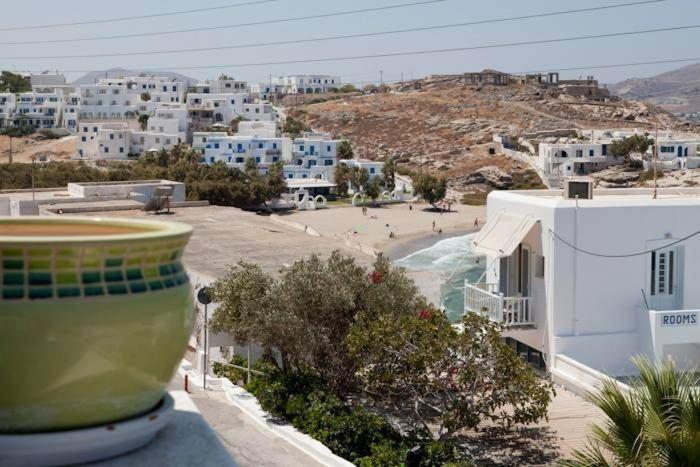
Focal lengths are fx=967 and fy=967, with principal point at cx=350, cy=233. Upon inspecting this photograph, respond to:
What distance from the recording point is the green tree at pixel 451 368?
12.9m

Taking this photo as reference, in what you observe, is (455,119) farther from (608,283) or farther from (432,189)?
(608,283)

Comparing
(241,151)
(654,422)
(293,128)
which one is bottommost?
(654,422)

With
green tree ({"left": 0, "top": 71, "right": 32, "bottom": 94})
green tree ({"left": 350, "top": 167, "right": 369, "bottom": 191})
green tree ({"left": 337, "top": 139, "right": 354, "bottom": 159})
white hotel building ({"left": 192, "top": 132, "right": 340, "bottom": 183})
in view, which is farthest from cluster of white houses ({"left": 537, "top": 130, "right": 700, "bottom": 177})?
green tree ({"left": 0, "top": 71, "right": 32, "bottom": 94})

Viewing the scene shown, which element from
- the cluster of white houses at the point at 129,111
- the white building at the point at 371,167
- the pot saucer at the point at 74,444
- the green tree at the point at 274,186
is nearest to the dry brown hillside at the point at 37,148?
the cluster of white houses at the point at 129,111

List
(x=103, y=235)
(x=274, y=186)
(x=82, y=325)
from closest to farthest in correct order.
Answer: (x=82, y=325), (x=103, y=235), (x=274, y=186)

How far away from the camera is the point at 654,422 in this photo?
718 centimetres

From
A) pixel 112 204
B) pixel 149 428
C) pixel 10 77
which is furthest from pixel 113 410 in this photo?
pixel 10 77

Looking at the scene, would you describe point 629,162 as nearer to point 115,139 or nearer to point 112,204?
point 115,139

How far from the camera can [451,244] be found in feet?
200

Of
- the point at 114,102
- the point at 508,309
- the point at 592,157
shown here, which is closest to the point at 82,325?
the point at 508,309

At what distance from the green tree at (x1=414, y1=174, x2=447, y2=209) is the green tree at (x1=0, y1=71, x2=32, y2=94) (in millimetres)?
80723

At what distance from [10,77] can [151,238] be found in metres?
148

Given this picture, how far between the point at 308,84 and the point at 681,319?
17597cm

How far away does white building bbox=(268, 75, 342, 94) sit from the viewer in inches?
7407
